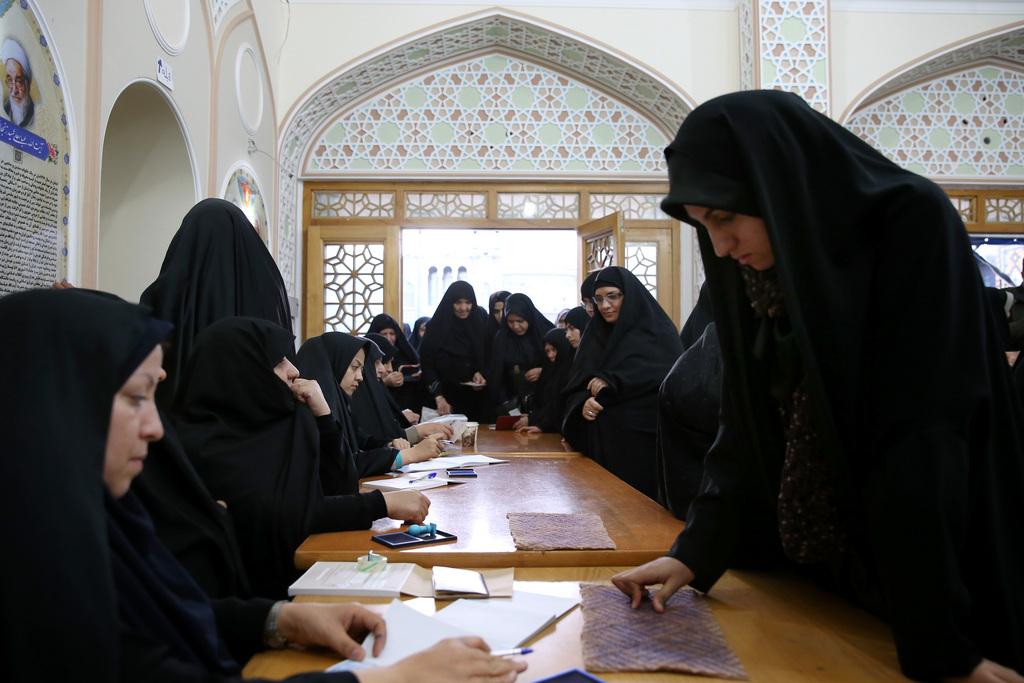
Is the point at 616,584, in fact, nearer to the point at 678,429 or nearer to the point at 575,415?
the point at 678,429

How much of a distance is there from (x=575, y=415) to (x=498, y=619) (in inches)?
98.8

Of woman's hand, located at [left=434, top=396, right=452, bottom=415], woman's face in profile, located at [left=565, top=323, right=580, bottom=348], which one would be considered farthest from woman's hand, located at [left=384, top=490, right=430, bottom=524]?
woman's hand, located at [left=434, top=396, right=452, bottom=415]

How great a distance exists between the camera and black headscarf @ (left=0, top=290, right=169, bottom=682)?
2.38ft

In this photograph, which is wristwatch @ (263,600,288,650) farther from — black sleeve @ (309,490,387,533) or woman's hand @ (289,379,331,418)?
woman's hand @ (289,379,331,418)

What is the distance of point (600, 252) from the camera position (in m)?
6.37

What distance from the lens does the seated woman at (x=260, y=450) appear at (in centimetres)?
186

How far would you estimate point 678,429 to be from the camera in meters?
2.04

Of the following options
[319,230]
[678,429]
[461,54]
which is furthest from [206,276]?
[461,54]

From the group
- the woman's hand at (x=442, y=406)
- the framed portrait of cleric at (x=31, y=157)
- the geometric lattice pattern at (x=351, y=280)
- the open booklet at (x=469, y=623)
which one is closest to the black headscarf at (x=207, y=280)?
the framed portrait of cleric at (x=31, y=157)

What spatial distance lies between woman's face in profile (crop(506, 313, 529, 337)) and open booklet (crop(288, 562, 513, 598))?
4233 mm

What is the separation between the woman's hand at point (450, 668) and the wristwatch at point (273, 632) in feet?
0.96

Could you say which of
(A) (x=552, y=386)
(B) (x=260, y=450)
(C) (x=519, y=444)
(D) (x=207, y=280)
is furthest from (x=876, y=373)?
(A) (x=552, y=386)

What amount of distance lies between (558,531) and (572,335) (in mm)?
3203

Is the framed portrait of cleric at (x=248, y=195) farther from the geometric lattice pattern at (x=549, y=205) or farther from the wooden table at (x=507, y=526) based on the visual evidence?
the wooden table at (x=507, y=526)
